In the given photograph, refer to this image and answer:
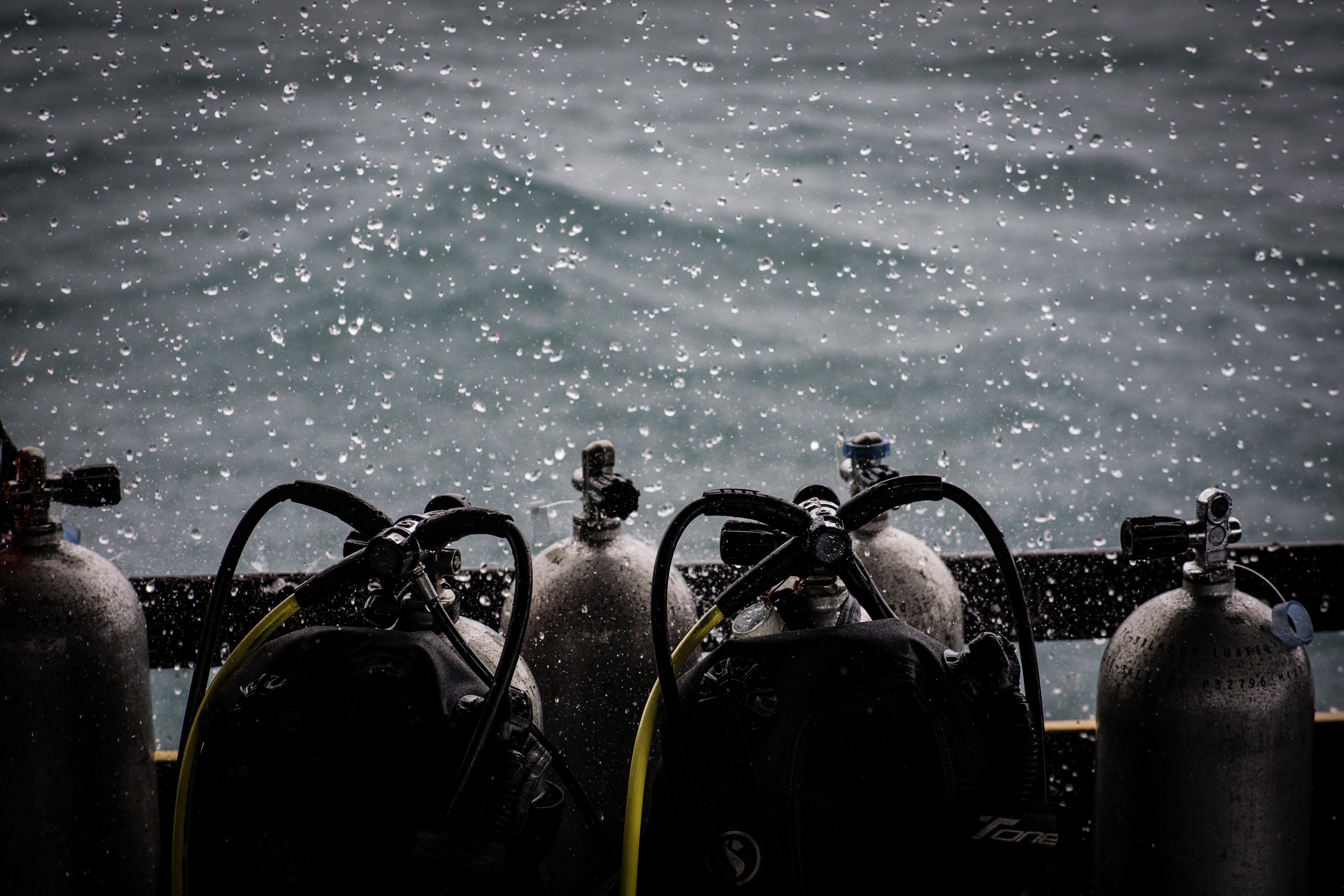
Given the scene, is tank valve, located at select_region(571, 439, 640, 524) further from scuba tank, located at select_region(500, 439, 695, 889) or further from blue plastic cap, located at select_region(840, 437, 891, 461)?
blue plastic cap, located at select_region(840, 437, 891, 461)

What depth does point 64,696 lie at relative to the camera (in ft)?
2.90

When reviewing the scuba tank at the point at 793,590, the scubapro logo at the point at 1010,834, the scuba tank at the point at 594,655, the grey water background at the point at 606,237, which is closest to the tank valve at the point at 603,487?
the scuba tank at the point at 594,655

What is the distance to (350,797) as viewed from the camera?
2.14 feet

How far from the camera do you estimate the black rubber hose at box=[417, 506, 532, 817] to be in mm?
618

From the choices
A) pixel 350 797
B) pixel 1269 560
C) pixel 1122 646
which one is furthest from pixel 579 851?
pixel 1269 560

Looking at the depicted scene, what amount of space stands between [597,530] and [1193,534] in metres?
0.51

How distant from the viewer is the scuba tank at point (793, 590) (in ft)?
2.33

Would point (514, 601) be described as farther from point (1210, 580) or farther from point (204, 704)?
point (1210, 580)

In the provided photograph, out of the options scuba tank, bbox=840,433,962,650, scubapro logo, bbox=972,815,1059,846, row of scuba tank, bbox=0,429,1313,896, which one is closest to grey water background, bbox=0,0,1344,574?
scuba tank, bbox=840,433,962,650

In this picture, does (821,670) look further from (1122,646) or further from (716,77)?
(716,77)

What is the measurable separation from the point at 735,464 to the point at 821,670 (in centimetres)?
113

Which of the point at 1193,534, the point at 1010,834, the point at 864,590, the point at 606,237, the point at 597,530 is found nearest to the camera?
the point at 1010,834

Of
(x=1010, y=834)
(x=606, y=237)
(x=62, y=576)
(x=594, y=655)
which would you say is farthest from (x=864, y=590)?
(x=606, y=237)

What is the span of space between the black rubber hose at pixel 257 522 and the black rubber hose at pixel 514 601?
0.05m
